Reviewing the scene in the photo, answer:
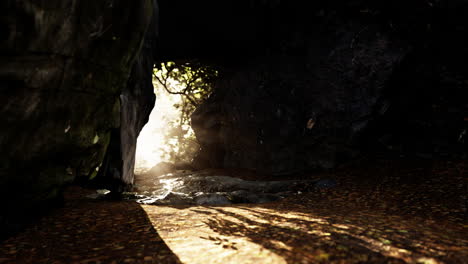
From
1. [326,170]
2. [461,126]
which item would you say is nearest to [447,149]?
[461,126]

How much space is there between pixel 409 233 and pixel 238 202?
171 inches

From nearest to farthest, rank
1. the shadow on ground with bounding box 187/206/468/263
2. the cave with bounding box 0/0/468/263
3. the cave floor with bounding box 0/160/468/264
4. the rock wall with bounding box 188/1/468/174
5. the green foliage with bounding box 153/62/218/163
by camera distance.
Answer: the shadow on ground with bounding box 187/206/468/263 < the cave floor with bounding box 0/160/468/264 < the cave with bounding box 0/0/468/263 < the rock wall with bounding box 188/1/468/174 < the green foliage with bounding box 153/62/218/163

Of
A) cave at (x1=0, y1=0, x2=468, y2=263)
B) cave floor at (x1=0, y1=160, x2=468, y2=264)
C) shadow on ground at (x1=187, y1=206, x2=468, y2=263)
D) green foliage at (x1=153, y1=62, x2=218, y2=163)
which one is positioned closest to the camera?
shadow on ground at (x1=187, y1=206, x2=468, y2=263)

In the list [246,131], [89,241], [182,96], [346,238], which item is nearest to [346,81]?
[246,131]

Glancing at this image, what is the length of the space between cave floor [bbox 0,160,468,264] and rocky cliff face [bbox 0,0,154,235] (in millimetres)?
988

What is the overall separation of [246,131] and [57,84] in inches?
336

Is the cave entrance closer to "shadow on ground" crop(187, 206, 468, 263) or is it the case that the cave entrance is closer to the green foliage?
the green foliage

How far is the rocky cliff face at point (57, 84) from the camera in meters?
3.14

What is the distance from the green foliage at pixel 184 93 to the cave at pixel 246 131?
238 millimetres

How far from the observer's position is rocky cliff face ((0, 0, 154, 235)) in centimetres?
314

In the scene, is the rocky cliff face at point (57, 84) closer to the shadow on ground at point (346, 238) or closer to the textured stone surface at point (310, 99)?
the shadow on ground at point (346, 238)

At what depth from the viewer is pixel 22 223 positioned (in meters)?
4.34

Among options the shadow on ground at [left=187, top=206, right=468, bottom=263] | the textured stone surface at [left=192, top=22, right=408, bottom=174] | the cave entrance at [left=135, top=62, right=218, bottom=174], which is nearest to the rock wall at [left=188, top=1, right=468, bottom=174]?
the textured stone surface at [left=192, top=22, right=408, bottom=174]

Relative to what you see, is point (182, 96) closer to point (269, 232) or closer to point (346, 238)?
point (269, 232)
